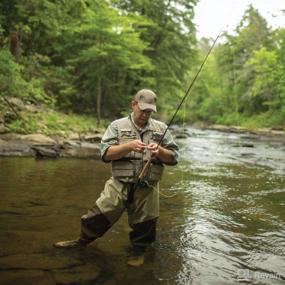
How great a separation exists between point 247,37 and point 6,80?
132 feet

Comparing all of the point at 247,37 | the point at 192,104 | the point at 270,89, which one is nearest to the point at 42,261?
the point at 270,89

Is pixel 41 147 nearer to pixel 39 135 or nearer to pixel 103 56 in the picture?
pixel 39 135

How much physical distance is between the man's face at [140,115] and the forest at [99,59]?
6.58 meters

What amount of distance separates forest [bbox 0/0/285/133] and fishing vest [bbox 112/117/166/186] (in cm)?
655

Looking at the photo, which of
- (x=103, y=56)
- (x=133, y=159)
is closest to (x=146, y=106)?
(x=133, y=159)

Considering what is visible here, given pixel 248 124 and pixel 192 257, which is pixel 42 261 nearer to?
pixel 192 257

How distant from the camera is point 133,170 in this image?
13.7 ft

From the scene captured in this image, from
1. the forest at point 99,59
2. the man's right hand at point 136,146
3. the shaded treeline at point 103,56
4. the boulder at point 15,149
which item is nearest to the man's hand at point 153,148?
the man's right hand at point 136,146

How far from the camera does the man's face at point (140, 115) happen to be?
410 cm

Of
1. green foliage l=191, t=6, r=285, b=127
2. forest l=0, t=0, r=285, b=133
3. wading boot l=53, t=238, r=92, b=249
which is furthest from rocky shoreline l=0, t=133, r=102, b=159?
green foliage l=191, t=6, r=285, b=127

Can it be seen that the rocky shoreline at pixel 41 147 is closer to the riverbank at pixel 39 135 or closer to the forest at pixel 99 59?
the riverbank at pixel 39 135

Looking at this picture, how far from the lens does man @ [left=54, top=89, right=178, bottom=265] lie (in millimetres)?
4109

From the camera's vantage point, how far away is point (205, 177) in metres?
10.9

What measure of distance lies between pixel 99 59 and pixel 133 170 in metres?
20.3
